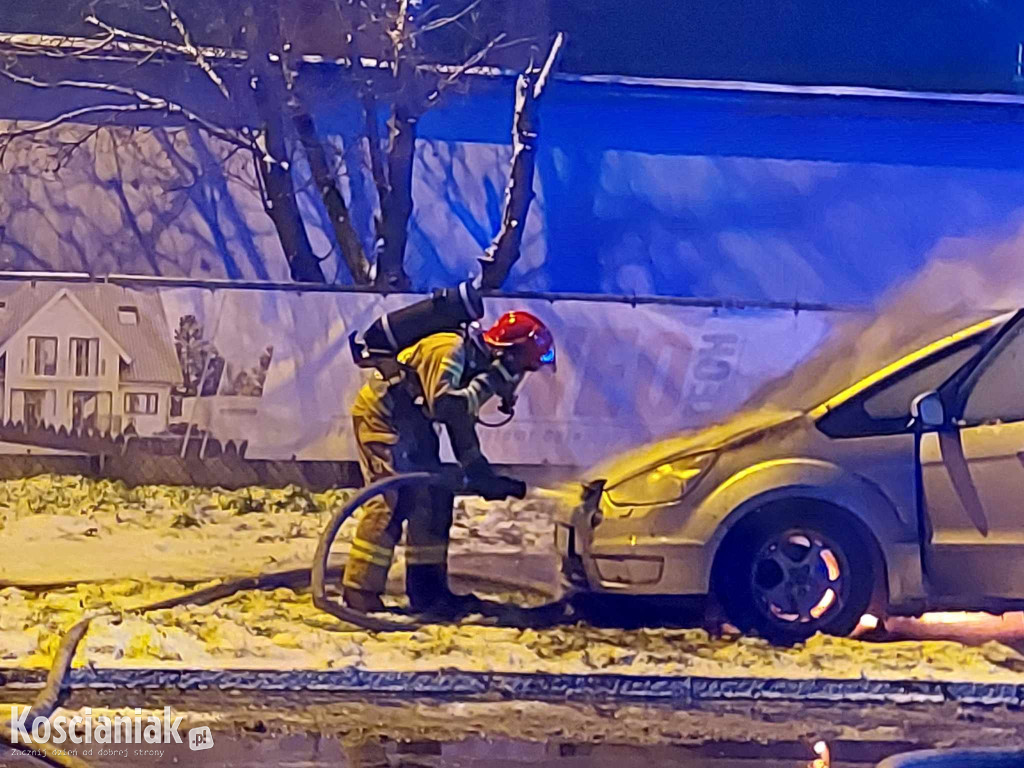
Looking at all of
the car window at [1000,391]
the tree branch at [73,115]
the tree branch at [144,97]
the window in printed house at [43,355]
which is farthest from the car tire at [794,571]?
the tree branch at [73,115]

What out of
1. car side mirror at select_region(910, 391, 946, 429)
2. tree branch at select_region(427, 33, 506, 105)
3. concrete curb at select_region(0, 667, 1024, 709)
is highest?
tree branch at select_region(427, 33, 506, 105)

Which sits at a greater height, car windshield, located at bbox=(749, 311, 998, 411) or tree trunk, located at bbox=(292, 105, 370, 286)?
tree trunk, located at bbox=(292, 105, 370, 286)

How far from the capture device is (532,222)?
427cm

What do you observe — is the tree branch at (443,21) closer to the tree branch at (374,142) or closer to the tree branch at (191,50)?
the tree branch at (374,142)

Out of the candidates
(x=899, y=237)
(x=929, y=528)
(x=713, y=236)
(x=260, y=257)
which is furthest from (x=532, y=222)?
(x=929, y=528)

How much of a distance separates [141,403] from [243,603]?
726 millimetres

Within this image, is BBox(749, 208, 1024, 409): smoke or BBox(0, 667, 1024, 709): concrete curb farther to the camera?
BBox(749, 208, 1024, 409): smoke

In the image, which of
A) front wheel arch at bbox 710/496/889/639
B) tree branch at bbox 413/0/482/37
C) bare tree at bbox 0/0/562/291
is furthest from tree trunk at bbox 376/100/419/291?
front wheel arch at bbox 710/496/889/639

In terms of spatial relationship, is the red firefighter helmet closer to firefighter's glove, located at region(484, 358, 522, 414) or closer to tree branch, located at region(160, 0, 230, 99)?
firefighter's glove, located at region(484, 358, 522, 414)

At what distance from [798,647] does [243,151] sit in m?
2.39

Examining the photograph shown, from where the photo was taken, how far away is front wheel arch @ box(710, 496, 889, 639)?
4246mm

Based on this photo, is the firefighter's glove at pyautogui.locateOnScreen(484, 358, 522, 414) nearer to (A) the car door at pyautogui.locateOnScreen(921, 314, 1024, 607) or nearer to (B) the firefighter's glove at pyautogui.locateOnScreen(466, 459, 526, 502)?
(B) the firefighter's glove at pyautogui.locateOnScreen(466, 459, 526, 502)

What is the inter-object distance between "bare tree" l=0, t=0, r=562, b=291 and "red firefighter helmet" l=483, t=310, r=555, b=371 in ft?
0.64

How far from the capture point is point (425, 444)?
429 cm
